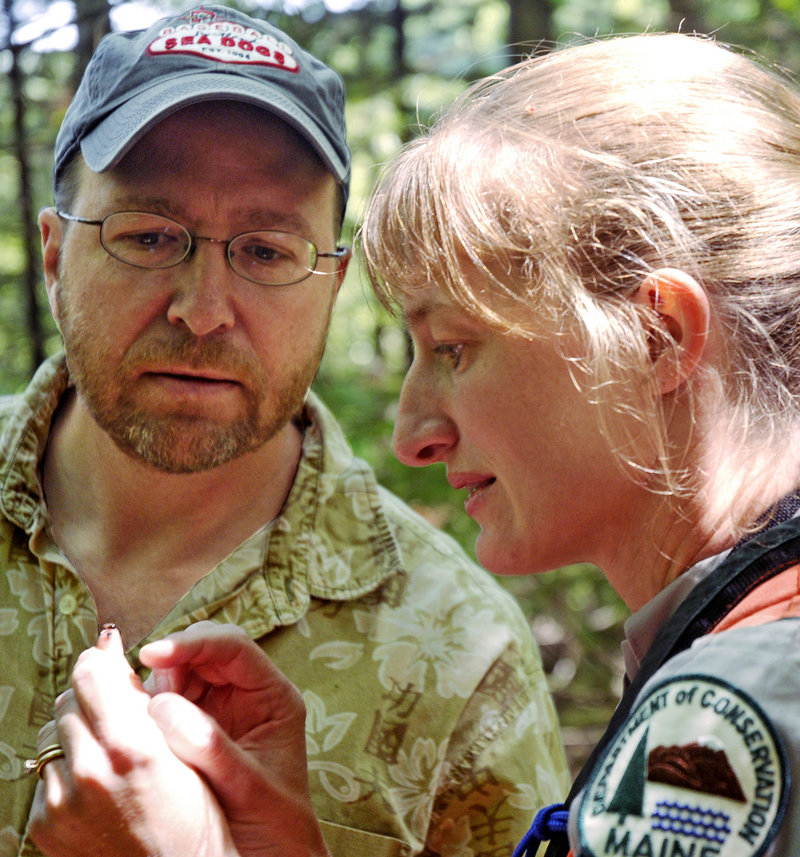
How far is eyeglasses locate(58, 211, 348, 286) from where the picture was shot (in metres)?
2.20

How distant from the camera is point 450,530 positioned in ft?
13.4

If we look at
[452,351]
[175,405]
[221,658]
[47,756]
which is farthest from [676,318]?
[175,405]

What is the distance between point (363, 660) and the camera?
2.08m

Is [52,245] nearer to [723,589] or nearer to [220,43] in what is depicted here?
[220,43]

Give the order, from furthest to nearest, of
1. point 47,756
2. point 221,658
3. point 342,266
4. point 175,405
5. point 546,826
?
point 342,266 → point 175,405 → point 221,658 → point 47,756 → point 546,826

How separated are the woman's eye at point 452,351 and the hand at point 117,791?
73 centimetres

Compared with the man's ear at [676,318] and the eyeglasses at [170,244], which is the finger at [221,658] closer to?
the man's ear at [676,318]

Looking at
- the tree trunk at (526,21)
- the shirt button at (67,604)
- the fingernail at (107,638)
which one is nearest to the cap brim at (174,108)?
the shirt button at (67,604)

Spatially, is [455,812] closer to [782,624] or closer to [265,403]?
[265,403]

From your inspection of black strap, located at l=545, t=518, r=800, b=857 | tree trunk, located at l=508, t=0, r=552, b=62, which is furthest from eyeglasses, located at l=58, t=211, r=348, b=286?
tree trunk, located at l=508, t=0, r=552, b=62

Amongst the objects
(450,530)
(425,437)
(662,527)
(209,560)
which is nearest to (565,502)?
(662,527)

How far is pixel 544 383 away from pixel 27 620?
4.37 feet

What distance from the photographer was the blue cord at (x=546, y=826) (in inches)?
52.3

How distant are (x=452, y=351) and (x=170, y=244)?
0.92 metres
